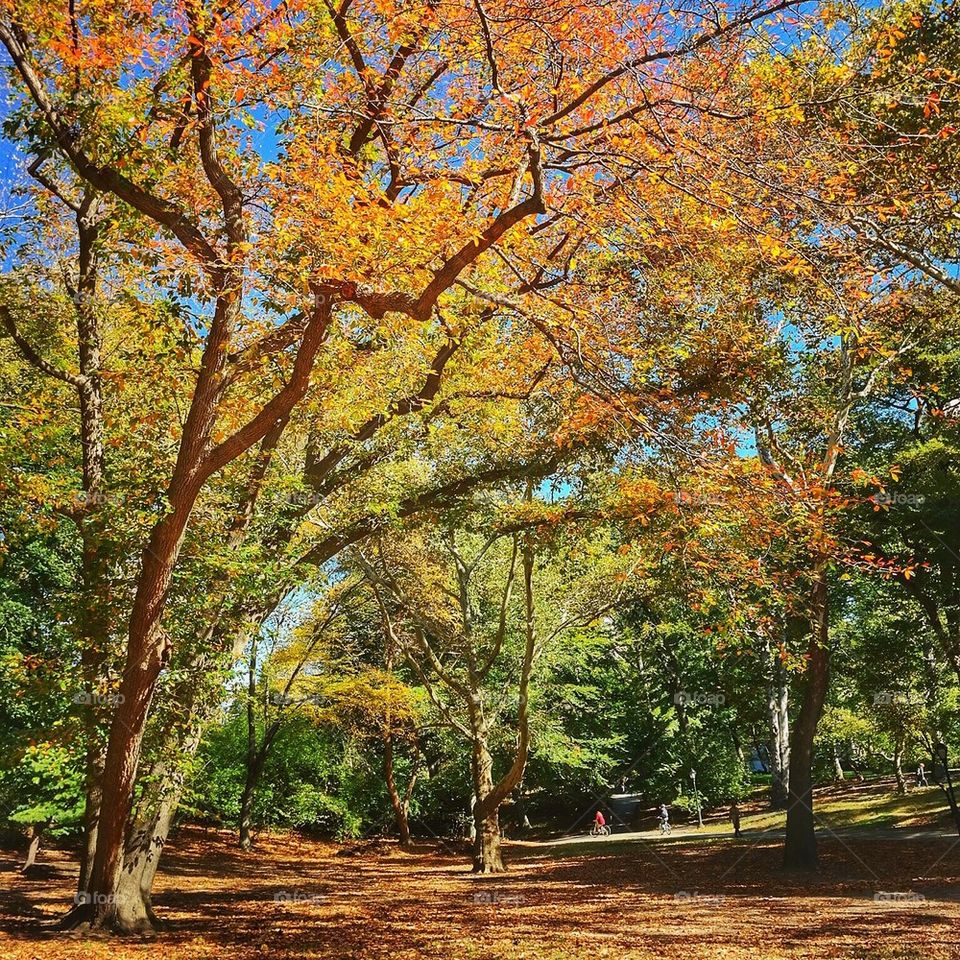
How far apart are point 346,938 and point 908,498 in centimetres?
1018

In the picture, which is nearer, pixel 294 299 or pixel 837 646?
pixel 294 299

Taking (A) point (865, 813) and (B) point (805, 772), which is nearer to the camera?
(B) point (805, 772)

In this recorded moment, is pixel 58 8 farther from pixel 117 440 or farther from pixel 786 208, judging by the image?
pixel 786 208

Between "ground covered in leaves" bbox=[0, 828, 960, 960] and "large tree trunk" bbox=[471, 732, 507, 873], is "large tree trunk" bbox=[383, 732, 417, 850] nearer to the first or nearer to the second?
"ground covered in leaves" bbox=[0, 828, 960, 960]

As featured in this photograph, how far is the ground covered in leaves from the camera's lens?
7359mm

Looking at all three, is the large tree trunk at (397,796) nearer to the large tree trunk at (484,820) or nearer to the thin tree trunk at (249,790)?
the thin tree trunk at (249,790)

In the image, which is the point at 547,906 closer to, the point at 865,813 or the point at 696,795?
the point at 865,813

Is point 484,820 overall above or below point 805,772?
Answer: below

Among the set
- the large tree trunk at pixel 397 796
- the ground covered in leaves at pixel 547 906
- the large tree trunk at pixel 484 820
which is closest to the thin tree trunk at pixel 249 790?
the ground covered in leaves at pixel 547 906

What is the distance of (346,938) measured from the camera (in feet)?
26.7

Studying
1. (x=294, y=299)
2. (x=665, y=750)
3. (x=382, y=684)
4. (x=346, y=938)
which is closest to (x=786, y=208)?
(x=294, y=299)

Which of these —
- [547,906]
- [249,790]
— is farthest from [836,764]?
[547,906]

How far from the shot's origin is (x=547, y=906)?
1145 cm

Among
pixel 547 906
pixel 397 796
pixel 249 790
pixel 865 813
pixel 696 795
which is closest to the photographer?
pixel 547 906
